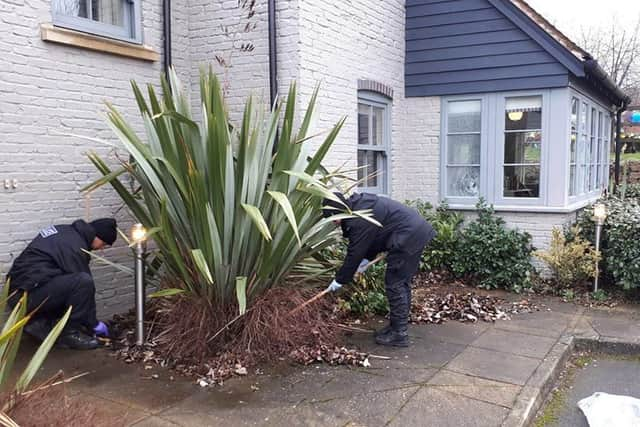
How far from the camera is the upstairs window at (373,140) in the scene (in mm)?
7750

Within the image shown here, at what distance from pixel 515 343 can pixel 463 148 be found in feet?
12.5

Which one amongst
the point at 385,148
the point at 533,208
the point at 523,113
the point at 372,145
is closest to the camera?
the point at 533,208

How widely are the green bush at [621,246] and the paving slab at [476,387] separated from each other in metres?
3.28

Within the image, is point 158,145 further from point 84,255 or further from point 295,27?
point 295,27

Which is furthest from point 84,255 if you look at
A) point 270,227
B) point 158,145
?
point 270,227

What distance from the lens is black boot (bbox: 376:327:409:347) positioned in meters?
5.05

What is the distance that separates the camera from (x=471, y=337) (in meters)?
5.37

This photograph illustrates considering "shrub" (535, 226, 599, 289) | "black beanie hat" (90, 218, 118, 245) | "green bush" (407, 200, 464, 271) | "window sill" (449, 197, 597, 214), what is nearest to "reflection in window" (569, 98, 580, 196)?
"window sill" (449, 197, 597, 214)

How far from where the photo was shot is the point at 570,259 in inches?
277

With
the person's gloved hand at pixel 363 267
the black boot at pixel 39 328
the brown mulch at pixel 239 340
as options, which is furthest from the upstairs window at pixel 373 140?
the black boot at pixel 39 328

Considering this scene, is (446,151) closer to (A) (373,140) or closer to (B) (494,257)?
(A) (373,140)

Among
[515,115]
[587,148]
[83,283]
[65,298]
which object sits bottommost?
[65,298]

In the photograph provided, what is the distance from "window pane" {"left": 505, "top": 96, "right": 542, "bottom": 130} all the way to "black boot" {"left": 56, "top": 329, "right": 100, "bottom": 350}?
5.94 metres

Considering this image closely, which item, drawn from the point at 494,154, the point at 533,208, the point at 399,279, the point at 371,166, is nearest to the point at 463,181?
the point at 494,154
